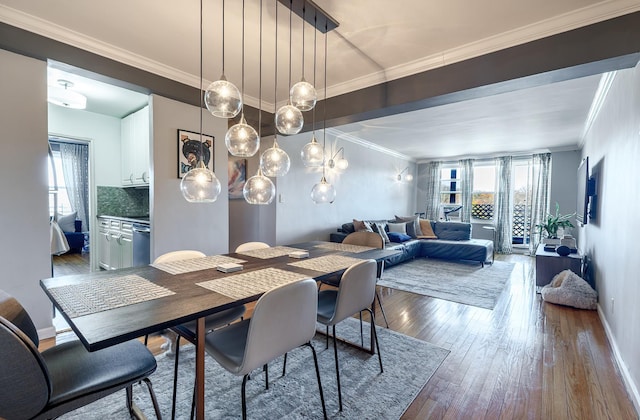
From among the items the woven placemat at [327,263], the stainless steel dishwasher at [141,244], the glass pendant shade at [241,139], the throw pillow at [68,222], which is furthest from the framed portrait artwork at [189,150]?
the throw pillow at [68,222]

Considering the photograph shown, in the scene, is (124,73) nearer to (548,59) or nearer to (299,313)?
(299,313)

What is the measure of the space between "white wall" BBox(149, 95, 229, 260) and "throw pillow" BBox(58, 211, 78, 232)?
4484 millimetres

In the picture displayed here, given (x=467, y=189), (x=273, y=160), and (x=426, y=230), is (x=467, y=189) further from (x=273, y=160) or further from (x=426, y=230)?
(x=273, y=160)

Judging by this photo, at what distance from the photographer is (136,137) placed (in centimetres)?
422

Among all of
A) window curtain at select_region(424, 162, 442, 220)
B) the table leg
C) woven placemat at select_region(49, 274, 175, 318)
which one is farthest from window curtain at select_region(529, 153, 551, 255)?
woven placemat at select_region(49, 274, 175, 318)

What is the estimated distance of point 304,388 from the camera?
1825 millimetres

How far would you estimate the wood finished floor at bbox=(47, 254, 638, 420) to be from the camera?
168 centimetres

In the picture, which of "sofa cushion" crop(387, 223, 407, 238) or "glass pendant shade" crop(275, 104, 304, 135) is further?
"sofa cushion" crop(387, 223, 407, 238)

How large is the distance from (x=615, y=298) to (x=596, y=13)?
2.18 m

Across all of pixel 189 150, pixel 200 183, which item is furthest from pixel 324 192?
pixel 189 150

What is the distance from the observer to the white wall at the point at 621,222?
1.92m

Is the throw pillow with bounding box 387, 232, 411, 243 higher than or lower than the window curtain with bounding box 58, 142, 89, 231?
lower

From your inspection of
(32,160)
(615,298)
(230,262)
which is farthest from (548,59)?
(32,160)

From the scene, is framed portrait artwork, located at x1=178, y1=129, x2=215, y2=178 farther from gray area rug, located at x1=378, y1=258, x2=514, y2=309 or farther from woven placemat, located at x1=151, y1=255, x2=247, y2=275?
gray area rug, located at x1=378, y1=258, x2=514, y2=309
